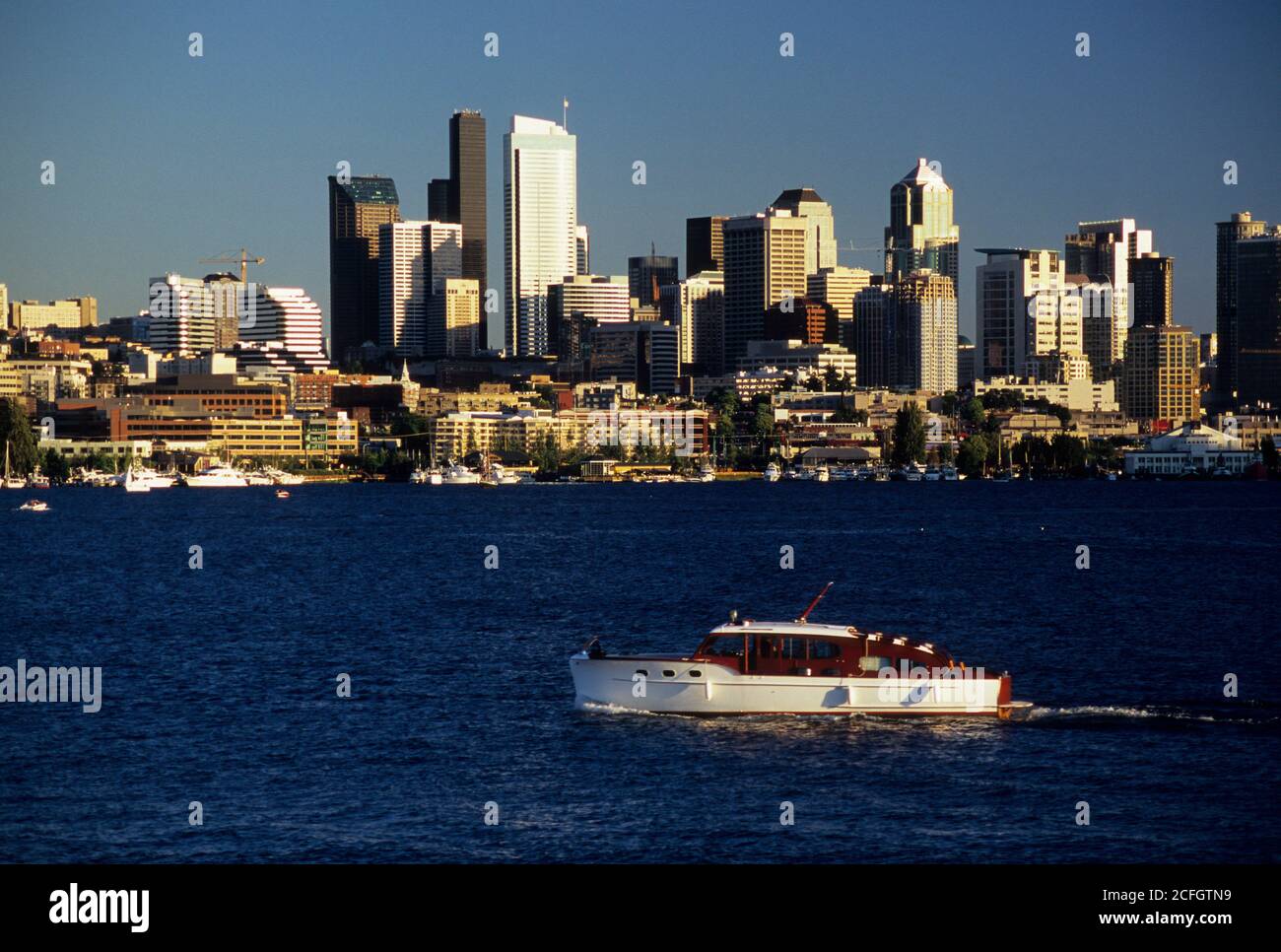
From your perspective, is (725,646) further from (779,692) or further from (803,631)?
(803,631)

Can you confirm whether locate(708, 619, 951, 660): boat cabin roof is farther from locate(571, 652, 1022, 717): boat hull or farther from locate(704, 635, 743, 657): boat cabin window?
locate(571, 652, 1022, 717): boat hull

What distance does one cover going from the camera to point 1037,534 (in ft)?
343

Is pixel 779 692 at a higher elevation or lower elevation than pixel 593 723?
higher

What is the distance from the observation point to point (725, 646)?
32812mm

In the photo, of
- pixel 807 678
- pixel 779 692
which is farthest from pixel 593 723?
pixel 807 678

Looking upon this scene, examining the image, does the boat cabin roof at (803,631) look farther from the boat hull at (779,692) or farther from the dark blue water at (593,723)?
the dark blue water at (593,723)

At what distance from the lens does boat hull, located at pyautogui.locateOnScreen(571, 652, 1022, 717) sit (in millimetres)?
32406

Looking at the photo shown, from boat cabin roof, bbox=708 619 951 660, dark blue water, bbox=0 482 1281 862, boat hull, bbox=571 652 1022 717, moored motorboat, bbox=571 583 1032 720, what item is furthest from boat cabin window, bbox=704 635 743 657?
dark blue water, bbox=0 482 1281 862

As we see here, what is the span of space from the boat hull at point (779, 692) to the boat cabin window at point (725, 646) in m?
0.37

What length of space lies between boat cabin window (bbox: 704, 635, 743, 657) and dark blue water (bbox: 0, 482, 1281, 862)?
136cm

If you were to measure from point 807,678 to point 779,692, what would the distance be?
0.59 meters

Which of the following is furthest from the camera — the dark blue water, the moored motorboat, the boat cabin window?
the boat cabin window

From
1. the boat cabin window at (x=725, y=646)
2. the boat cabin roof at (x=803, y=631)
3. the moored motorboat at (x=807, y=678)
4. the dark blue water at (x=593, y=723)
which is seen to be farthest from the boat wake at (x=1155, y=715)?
the boat cabin window at (x=725, y=646)
